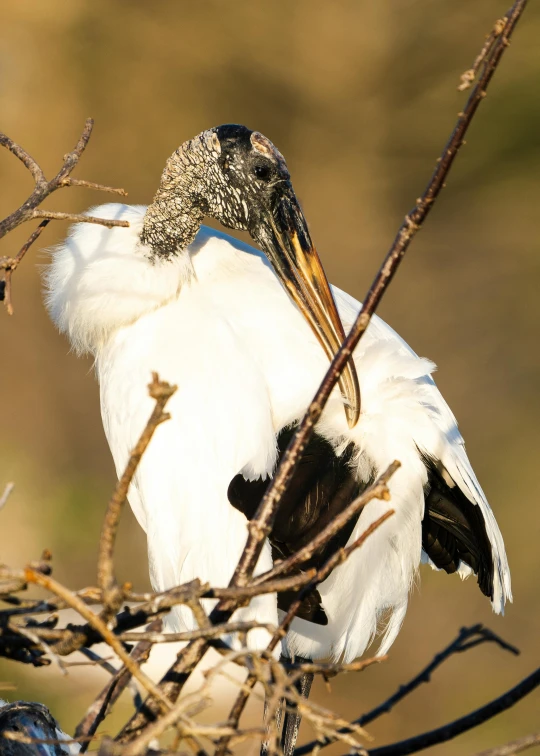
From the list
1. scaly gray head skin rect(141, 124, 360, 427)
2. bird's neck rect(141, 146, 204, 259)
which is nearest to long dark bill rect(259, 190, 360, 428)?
scaly gray head skin rect(141, 124, 360, 427)

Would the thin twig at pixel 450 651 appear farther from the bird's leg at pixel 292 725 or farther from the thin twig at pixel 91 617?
the bird's leg at pixel 292 725

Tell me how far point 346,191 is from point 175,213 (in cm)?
388

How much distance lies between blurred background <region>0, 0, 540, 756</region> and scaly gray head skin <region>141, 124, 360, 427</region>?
2.62 metres

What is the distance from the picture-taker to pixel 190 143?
1.98 meters

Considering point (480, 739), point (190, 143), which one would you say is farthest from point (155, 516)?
point (480, 739)

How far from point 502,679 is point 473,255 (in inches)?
92.2

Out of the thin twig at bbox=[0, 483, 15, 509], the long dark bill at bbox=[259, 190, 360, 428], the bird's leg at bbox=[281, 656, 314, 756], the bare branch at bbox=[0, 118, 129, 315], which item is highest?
the long dark bill at bbox=[259, 190, 360, 428]

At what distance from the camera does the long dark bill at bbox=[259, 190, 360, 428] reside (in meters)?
1.65

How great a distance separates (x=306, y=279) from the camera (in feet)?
5.71

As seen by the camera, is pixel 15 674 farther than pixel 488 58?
Yes

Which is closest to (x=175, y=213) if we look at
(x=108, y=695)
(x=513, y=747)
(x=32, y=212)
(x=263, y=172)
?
(x=263, y=172)

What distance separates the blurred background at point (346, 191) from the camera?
4473 millimetres

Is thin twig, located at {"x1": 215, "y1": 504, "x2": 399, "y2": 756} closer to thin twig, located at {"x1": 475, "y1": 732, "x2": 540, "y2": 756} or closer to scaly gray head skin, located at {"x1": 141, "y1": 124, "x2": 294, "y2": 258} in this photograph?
thin twig, located at {"x1": 475, "y1": 732, "x2": 540, "y2": 756}

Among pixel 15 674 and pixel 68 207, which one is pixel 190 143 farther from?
pixel 68 207
